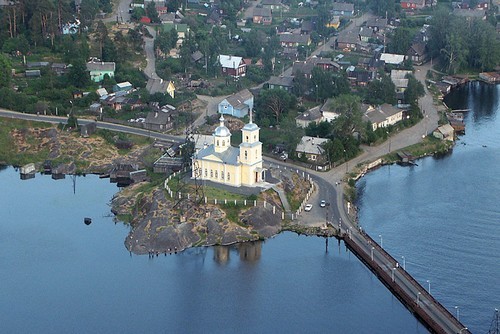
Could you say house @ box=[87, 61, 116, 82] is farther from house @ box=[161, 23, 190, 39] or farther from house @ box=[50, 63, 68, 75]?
house @ box=[161, 23, 190, 39]

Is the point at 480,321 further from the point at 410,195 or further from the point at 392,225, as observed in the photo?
the point at 410,195

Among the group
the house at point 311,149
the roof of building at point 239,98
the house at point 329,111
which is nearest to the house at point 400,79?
the house at point 329,111

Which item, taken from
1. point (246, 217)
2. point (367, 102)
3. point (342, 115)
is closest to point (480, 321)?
point (246, 217)

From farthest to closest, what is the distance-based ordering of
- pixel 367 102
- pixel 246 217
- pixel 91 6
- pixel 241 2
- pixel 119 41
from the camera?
pixel 241 2
pixel 91 6
pixel 119 41
pixel 367 102
pixel 246 217

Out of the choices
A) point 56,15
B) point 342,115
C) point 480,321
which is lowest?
point 480,321

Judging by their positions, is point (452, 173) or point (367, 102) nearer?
point (452, 173)

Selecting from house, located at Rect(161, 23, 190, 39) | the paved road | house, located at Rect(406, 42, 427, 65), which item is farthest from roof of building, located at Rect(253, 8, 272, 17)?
the paved road

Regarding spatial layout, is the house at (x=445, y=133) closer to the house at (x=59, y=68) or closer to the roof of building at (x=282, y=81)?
the roof of building at (x=282, y=81)
